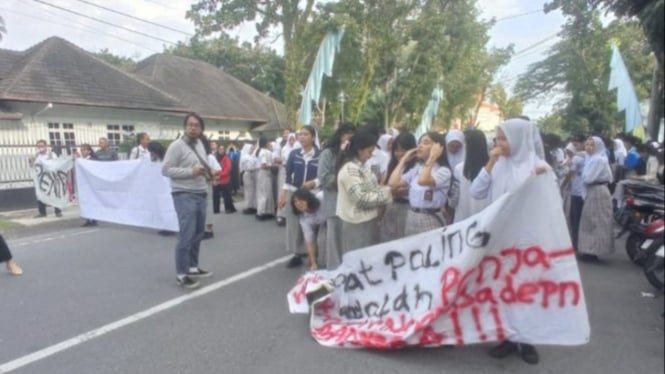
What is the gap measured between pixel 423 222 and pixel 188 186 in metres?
2.55

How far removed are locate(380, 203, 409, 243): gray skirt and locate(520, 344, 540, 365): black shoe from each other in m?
1.87

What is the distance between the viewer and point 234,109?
27.7 m

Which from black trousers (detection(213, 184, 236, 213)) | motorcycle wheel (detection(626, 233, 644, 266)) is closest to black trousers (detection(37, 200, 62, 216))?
black trousers (detection(213, 184, 236, 213))

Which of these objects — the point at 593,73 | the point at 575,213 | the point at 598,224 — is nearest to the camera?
the point at 598,224

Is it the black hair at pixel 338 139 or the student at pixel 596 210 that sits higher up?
the black hair at pixel 338 139

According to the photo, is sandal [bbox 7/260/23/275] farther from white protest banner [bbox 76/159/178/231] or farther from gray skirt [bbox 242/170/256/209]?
gray skirt [bbox 242/170/256/209]

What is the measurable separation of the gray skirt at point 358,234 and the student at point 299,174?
5.72 ft

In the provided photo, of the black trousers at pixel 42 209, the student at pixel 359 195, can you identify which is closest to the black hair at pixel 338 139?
the student at pixel 359 195

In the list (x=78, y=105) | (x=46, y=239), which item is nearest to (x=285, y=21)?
(x=78, y=105)

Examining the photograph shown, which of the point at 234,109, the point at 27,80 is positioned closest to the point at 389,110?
the point at 234,109

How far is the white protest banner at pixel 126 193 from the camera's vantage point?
26.9 feet

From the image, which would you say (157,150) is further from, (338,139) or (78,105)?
(78,105)

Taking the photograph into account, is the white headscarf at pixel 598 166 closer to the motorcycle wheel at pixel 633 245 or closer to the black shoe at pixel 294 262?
the motorcycle wheel at pixel 633 245

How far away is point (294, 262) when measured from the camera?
616 cm
